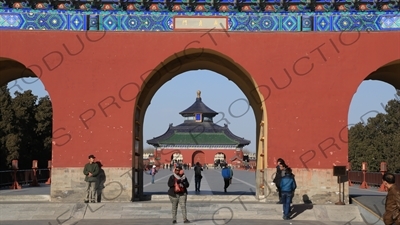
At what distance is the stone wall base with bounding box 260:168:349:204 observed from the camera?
14727 mm

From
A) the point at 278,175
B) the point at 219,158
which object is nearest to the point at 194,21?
the point at 278,175

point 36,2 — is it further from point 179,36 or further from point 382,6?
point 382,6

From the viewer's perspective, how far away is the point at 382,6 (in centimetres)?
1498

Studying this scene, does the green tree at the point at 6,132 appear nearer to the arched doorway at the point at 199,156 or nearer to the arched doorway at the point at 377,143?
the arched doorway at the point at 377,143

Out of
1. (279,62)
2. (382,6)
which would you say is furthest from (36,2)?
(382,6)

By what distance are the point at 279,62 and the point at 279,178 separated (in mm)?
2745

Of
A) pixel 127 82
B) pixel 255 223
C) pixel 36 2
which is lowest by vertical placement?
pixel 255 223

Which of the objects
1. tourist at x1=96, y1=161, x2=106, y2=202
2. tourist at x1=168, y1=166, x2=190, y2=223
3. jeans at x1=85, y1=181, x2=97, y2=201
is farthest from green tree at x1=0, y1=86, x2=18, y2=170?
tourist at x1=168, y1=166, x2=190, y2=223

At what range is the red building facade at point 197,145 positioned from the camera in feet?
220

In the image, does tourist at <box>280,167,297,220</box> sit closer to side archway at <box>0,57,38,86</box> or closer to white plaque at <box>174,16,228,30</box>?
white plaque at <box>174,16,228,30</box>

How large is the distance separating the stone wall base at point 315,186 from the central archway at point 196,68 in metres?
0.87

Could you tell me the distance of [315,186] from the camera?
14.8 meters

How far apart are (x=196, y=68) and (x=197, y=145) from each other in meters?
49.9

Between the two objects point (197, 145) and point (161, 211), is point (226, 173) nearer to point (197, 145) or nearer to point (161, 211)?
point (161, 211)
